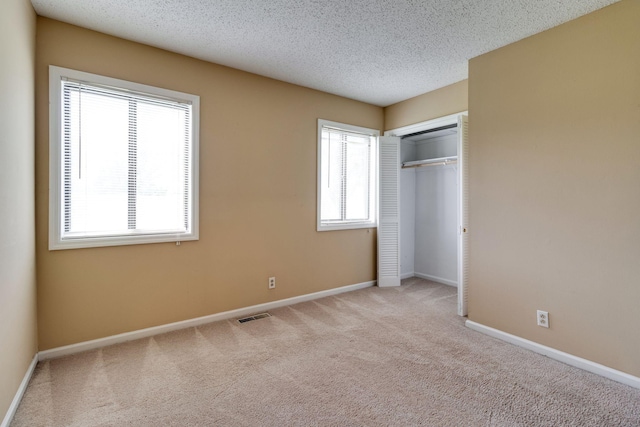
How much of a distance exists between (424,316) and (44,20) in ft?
14.3

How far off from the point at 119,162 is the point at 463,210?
137 inches

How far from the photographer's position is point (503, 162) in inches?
114

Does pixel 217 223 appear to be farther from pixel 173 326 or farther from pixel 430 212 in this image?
pixel 430 212

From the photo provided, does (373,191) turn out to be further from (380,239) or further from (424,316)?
(424,316)

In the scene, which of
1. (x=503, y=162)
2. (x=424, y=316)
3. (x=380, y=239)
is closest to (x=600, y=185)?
(x=503, y=162)

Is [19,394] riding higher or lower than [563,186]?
lower

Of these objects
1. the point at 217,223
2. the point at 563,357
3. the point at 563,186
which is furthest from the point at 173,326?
the point at 563,186

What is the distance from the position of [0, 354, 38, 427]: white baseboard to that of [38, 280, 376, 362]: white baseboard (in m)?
0.17

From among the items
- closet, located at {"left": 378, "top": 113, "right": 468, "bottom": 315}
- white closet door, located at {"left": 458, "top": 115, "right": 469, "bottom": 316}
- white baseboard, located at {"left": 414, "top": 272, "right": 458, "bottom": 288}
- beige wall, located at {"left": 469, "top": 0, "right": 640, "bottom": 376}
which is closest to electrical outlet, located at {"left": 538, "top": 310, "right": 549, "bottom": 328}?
beige wall, located at {"left": 469, "top": 0, "right": 640, "bottom": 376}

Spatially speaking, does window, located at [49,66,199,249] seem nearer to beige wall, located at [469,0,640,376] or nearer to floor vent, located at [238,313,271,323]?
floor vent, located at [238,313,271,323]

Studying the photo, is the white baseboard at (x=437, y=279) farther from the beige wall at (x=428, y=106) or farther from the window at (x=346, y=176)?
the beige wall at (x=428, y=106)

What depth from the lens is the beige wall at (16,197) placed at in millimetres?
1723

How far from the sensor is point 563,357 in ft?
8.15

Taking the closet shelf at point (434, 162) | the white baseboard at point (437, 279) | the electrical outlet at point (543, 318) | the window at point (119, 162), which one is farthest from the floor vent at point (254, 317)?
the closet shelf at point (434, 162)
